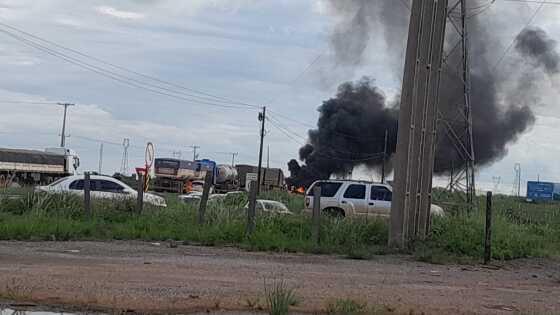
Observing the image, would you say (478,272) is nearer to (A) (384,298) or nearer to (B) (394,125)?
(A) (384,298)

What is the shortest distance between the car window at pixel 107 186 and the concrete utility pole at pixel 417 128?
33.6ft

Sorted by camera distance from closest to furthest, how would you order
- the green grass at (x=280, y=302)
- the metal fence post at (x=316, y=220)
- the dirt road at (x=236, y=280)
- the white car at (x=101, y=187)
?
the green grass at (x=280, y=302), the dirt road at (x=236, y=280), the metal fence post at (x=316, y=220), the white car at (x=101, y=187)

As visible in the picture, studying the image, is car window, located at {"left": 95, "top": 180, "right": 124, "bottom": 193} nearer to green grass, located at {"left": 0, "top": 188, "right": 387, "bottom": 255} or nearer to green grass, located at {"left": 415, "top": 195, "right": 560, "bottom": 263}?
green grass, located at {"left": 0, "top": 188, "right": 387, "bottom": 255}

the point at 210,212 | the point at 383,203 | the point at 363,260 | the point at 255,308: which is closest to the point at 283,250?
the point at 363,260

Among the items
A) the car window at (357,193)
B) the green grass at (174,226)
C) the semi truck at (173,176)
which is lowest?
the green grass at (174,226)

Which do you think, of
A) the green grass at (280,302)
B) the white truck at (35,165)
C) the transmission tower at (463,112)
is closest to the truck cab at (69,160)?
the white truck at (35,165)

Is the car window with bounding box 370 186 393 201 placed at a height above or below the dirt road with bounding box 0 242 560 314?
above

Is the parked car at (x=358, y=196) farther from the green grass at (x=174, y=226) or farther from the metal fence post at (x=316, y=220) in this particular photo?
the metal fence post at (x=316, y=220)

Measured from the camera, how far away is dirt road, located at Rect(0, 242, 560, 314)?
988 centimetres

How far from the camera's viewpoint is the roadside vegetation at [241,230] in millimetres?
18859

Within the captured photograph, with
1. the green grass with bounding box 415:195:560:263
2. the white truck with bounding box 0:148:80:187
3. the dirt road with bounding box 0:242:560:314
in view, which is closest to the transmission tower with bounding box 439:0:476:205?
the green grass with bounding box 415:195:560:263

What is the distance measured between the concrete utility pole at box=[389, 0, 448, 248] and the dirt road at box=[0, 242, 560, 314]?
5.46 feet

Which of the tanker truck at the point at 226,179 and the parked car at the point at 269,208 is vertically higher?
the tanker truck at the point at 226,179

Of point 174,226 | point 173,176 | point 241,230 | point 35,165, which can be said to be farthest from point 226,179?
point 241,230
